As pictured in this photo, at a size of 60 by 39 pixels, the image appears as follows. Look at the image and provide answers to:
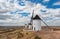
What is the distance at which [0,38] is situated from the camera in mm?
13625

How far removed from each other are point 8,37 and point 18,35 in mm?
779

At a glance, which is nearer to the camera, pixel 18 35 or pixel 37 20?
pixel 18 35

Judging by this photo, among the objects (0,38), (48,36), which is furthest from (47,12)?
(0,38)

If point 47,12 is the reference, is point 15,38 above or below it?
below

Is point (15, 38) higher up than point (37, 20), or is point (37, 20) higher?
point (37, 20)

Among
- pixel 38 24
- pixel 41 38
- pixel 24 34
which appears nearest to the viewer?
pixel 41 38

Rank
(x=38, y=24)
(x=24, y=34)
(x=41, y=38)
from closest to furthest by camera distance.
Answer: (x=41, y=38) → (x=24, y=34) → (x=38, y=24)

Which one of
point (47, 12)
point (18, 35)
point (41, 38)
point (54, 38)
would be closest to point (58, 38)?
point (54, 38)

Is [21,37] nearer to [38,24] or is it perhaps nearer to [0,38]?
[0,38]

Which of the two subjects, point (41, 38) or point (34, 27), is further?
point (34, 27)

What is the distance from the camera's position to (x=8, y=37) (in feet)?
44.2

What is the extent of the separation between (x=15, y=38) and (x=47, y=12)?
317 cm

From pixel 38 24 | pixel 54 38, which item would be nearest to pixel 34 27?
pixel 38 24

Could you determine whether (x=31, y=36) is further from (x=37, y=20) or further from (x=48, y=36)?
(x=37, y=20)
